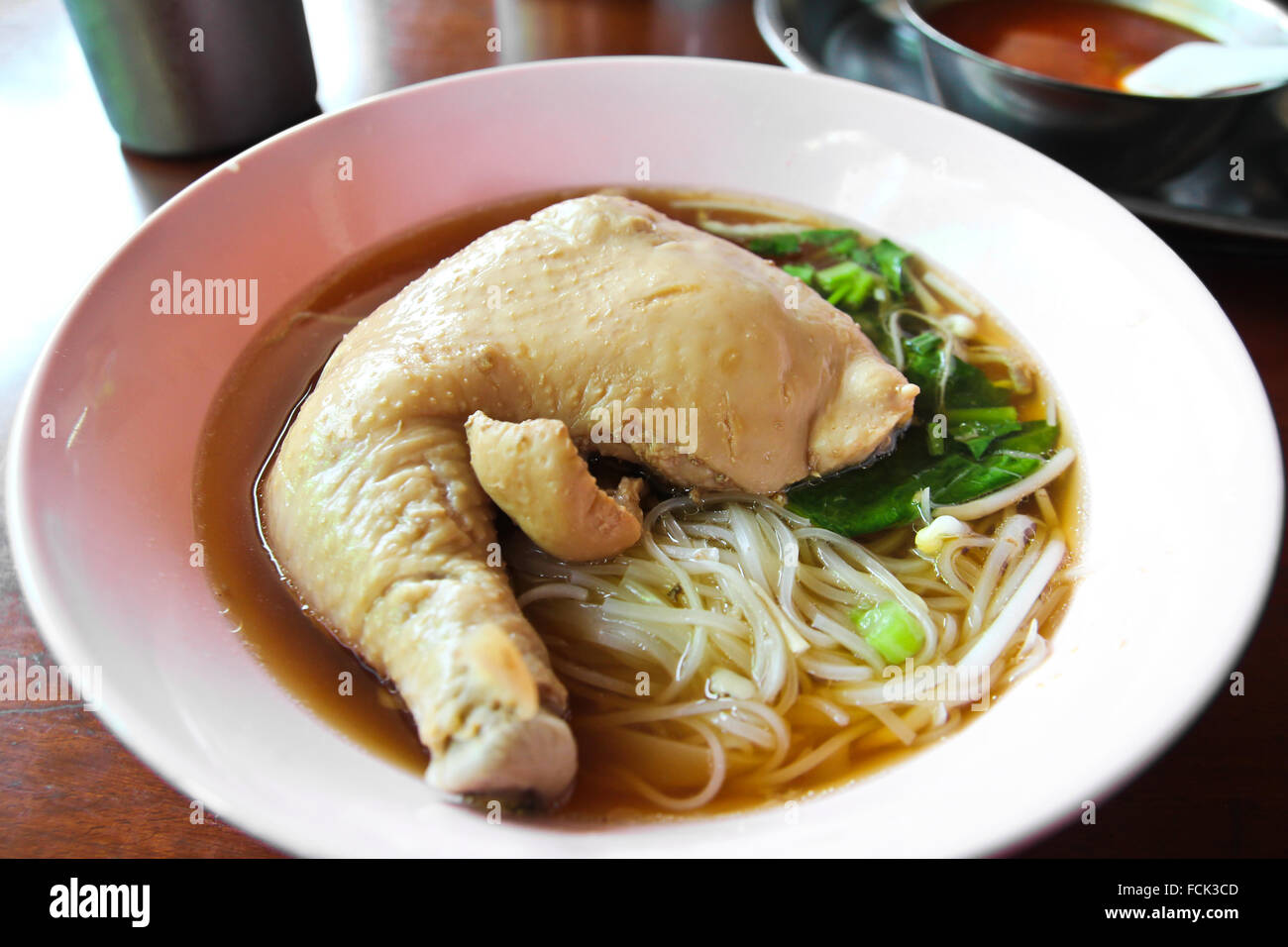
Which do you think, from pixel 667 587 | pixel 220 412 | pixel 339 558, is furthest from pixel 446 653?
pixel 220 412

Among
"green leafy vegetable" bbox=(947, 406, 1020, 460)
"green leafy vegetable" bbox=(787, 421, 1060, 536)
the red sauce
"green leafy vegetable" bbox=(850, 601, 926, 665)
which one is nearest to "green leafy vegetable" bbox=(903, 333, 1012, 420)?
"green leafy vegetable" bbox=(947, 406, 1020, 460)

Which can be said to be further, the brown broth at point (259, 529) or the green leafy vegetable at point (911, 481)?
the green leafy vegetable at point (911, 481)

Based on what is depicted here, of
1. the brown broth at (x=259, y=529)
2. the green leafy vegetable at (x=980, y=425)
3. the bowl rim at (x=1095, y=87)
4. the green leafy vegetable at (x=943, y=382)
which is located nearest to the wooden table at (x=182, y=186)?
the brown broth at (x=259, y=529)

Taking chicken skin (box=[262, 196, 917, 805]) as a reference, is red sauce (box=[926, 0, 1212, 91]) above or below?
above

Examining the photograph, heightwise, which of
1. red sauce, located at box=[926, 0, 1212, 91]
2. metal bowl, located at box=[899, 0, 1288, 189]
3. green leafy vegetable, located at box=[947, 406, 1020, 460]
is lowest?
green leafy vegetable, located at box=[947, 406, 1020, 460]

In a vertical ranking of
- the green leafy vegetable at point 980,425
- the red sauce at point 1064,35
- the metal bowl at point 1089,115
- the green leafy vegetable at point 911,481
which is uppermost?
the red sauce at point 1064,35

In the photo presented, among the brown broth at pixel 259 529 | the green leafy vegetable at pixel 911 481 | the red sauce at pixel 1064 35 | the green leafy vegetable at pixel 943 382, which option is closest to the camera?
Result: the brown broth at pixel 259 529

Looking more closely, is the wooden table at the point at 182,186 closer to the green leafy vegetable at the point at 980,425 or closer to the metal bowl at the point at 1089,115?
the metal bowl at the point at 1089,115

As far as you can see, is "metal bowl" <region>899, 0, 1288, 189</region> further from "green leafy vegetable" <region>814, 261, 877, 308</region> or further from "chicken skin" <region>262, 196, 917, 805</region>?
"chicken skin" <region>262, 196, 917, 805</region>
